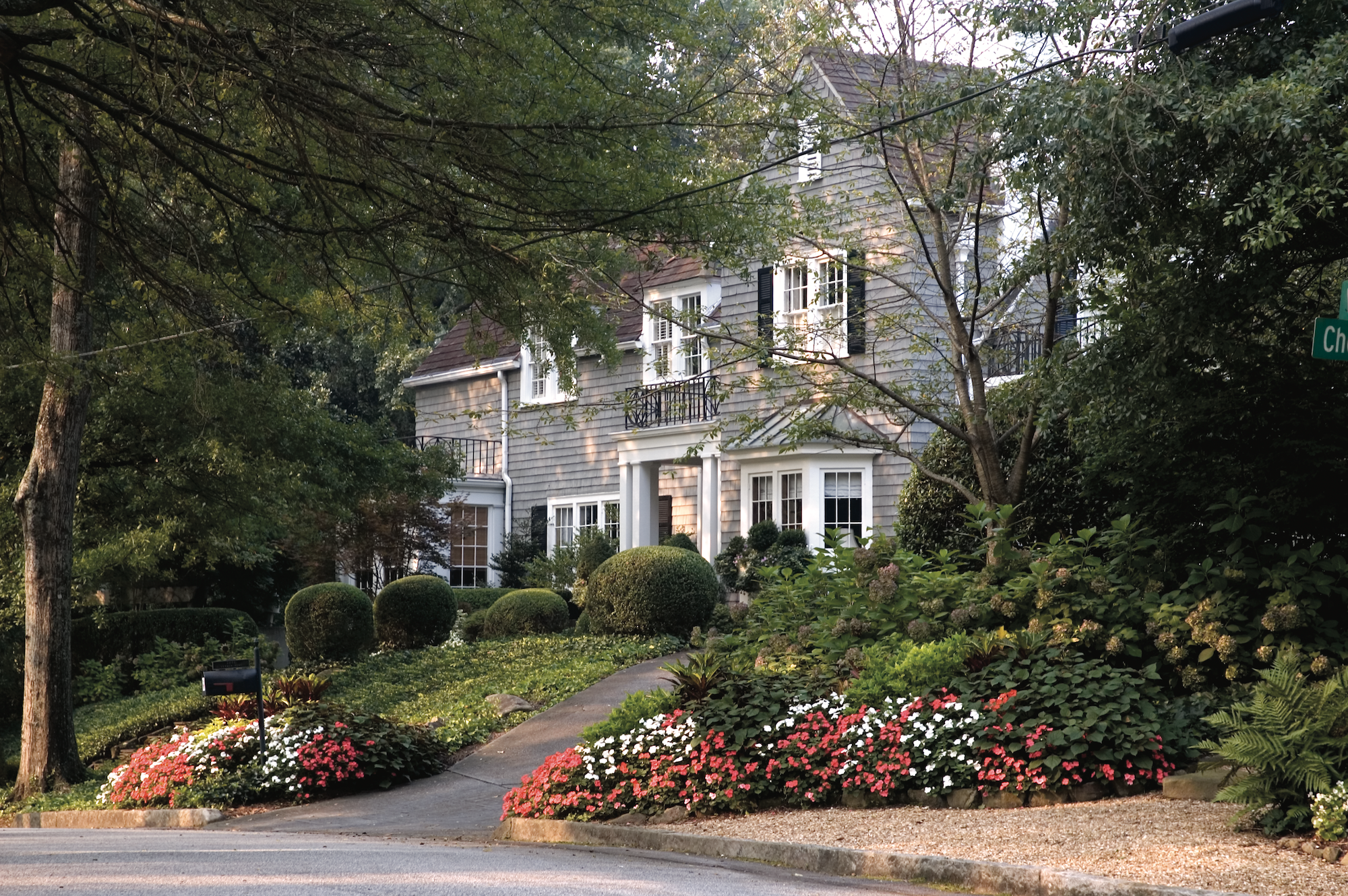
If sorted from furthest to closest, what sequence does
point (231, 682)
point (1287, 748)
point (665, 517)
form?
point (665, 517) < point (231, 682) < point (1287, 748)

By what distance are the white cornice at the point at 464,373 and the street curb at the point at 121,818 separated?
17828mm

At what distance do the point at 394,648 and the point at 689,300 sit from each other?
9.80 meters

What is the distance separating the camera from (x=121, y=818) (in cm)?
1306

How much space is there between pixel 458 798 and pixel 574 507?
732 inches

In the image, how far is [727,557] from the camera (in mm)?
24891

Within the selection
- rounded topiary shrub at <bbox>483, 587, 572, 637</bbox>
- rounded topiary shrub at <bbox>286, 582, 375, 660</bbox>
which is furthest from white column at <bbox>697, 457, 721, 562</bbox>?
rounded topiary shrub at <bbox>286, 582, 375, 660</bbox>

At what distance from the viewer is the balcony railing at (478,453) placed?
33531 millimetres

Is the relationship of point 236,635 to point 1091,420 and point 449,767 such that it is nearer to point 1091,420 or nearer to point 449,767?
point 449,767

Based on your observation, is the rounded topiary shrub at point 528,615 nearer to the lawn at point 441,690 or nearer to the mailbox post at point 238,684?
the lawn at point 441,690

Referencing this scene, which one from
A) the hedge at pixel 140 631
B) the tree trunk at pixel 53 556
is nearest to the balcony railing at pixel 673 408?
the hedge at pixel 140 631

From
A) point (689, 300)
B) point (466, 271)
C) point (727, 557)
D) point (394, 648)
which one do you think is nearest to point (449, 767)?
point (466, 271)

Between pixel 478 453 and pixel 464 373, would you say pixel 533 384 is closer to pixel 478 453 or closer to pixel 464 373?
pixel 464 373

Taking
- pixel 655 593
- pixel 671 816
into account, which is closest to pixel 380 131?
pixel 671 816

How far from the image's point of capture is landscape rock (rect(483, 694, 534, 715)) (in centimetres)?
1631
